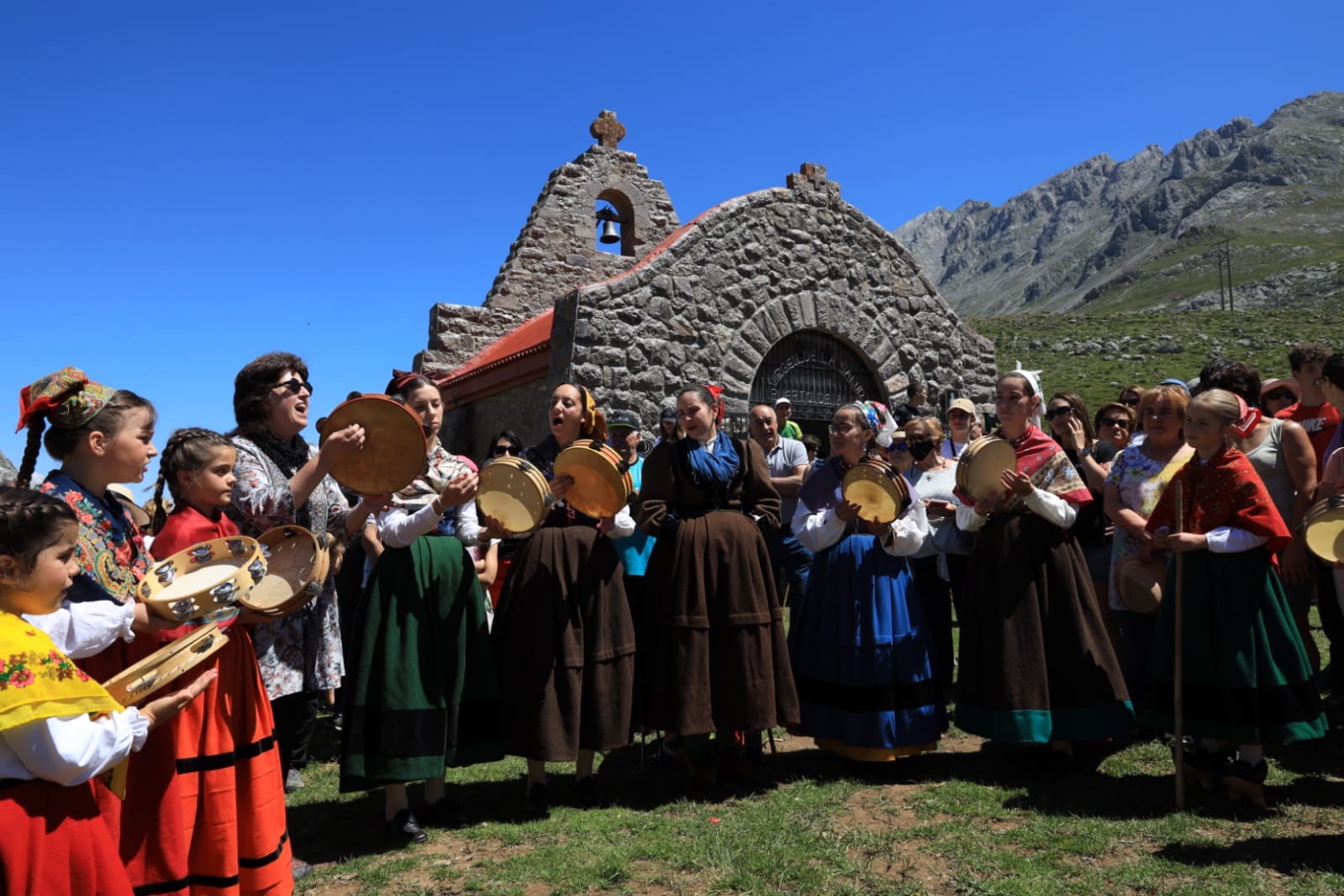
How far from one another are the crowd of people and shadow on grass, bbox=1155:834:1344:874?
37 centimetres

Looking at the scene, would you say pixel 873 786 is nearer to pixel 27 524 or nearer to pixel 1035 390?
pixel 1035 390

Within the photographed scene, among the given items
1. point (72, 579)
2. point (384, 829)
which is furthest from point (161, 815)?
point (384, 829)

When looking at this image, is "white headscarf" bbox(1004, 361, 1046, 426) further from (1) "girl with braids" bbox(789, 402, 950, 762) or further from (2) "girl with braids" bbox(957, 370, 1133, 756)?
(1) "girl with braids" bbox(789, 402, 950, 762)

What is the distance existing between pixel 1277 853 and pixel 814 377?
290 inches

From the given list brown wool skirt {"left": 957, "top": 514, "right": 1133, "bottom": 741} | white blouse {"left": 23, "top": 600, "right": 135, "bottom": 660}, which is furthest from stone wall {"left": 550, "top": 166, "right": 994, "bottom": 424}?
white blouse {"left": 23, "top": 600, "right": 135, "bottom": 660}

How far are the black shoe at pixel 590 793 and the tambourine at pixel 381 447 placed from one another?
1.69 m

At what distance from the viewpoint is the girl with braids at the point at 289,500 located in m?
3.21

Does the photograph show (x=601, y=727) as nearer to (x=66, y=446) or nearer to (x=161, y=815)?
(x=161, y=815)

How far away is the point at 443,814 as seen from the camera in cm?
382

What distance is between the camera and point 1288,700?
357 cm

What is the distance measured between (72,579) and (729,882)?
2.28 metres

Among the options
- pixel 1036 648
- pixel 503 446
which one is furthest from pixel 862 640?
pixel 503 446

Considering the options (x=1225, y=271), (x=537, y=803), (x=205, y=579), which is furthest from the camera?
(x=1225, y=271)

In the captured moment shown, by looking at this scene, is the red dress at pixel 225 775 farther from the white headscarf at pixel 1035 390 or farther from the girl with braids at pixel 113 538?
the white headscarf at pixel 1035 390
